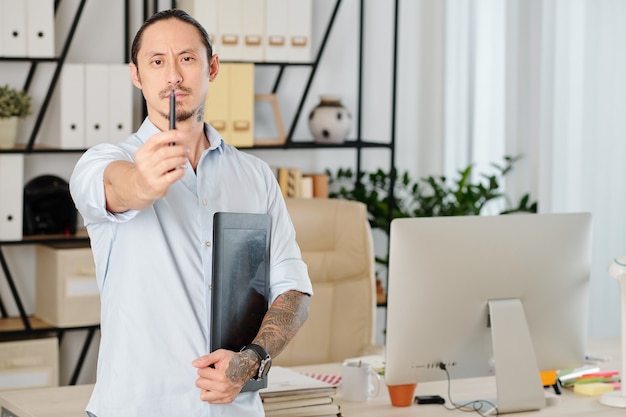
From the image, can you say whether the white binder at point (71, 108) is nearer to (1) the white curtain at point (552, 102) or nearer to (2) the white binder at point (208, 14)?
(2) the white binder at point (208, 14)

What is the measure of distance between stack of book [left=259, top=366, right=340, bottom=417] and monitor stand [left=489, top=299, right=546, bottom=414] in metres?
0.41

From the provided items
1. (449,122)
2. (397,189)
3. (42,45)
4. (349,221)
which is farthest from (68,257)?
(449,122)

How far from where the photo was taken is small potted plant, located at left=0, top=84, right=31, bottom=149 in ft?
12.8

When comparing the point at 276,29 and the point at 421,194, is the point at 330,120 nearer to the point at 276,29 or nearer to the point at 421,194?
the point at 276,29

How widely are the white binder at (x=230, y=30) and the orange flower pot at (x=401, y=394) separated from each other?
2.02 m

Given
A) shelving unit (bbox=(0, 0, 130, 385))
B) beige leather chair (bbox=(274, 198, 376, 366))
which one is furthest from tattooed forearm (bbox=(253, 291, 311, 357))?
shelving unit (bbox=(0, 0, 130, 385))

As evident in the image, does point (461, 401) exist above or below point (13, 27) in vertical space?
below

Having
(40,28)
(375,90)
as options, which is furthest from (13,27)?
(375,90)

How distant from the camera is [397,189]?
5.04 m

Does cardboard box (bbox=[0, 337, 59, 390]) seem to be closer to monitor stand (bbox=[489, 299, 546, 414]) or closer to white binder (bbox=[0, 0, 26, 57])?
white binder (bbox=[0, 0, 26, 57])

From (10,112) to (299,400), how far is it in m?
2.07

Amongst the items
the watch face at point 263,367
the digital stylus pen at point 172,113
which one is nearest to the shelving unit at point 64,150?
the watch face at point 263,367

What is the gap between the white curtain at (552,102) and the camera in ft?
14.0

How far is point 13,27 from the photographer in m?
3.79
